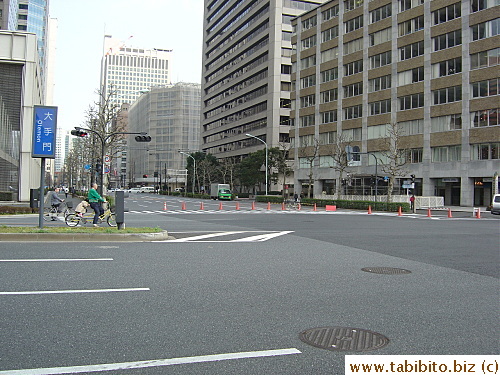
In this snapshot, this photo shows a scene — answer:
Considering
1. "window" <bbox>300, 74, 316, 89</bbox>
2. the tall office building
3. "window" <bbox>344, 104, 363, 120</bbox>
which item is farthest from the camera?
the tall office building

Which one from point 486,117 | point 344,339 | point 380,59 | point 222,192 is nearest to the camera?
point 344,339

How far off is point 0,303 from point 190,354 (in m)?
3.19

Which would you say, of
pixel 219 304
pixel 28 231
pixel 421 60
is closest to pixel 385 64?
pixel 421 60

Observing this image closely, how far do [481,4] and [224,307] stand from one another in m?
54.9

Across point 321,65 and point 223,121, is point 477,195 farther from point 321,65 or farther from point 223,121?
point 223,121

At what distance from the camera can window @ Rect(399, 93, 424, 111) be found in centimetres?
5625

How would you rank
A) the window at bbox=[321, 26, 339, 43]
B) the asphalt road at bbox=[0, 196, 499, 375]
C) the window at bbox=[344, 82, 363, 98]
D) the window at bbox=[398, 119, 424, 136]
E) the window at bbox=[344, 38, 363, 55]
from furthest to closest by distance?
the window at bbox=[321, 26, 339, 43], the window at bbox=[344, 38, 363, 55], the window at bbox=[344, 82, 363, 98], the window at bbox=[398, 119, 424, 136], the asphalt road at bbox=[0, 196, 499, 375]

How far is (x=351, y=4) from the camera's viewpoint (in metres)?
67.8

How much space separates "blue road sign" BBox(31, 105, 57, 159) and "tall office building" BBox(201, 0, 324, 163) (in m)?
71.0

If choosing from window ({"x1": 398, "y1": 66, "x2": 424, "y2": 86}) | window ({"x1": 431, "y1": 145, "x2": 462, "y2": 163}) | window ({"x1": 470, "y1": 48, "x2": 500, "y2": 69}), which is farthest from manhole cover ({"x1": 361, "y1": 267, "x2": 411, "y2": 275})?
window ({"x1": 398, "y1": 66, "x2": 424, "y2": 86})

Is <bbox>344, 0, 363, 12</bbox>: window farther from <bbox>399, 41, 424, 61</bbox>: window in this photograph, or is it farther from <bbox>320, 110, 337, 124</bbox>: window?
<bbox>320, 110, 337, 124</bbox>: window

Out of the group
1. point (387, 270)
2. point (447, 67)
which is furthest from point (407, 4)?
point (387, 270)

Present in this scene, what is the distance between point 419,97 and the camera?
185 ft

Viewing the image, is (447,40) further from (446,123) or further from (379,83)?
(379,83)
